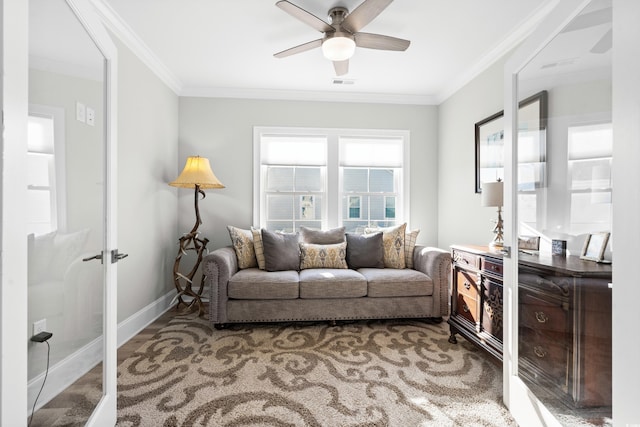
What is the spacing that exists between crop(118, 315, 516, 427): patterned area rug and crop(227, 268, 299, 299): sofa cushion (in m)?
0.33

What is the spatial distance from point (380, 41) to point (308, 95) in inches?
66.3

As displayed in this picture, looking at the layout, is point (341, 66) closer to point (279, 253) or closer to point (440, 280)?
point (279, 253)

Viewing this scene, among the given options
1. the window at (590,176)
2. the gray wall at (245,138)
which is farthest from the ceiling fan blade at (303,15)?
the gray wall at (245,138)

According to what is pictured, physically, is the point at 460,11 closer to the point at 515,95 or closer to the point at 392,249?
the point at 515,95

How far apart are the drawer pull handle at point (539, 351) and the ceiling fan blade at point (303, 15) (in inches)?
92.0

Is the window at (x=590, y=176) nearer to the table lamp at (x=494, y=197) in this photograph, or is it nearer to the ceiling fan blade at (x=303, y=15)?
the table lamp at (x=494, y=197)

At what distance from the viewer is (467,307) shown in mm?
Answer: 2320

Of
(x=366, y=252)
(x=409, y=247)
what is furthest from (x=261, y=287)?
(x=409, y=247)

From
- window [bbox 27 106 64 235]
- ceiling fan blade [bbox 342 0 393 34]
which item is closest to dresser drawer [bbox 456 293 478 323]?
ceiling fan blade [bbox 342 0 393 34]

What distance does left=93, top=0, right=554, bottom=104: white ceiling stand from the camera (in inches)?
85.0

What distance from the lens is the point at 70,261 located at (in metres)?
1.25

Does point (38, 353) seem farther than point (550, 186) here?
No

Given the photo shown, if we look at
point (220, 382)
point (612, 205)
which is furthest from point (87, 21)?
point (612, 205)

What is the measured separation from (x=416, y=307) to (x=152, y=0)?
3.34 metres
